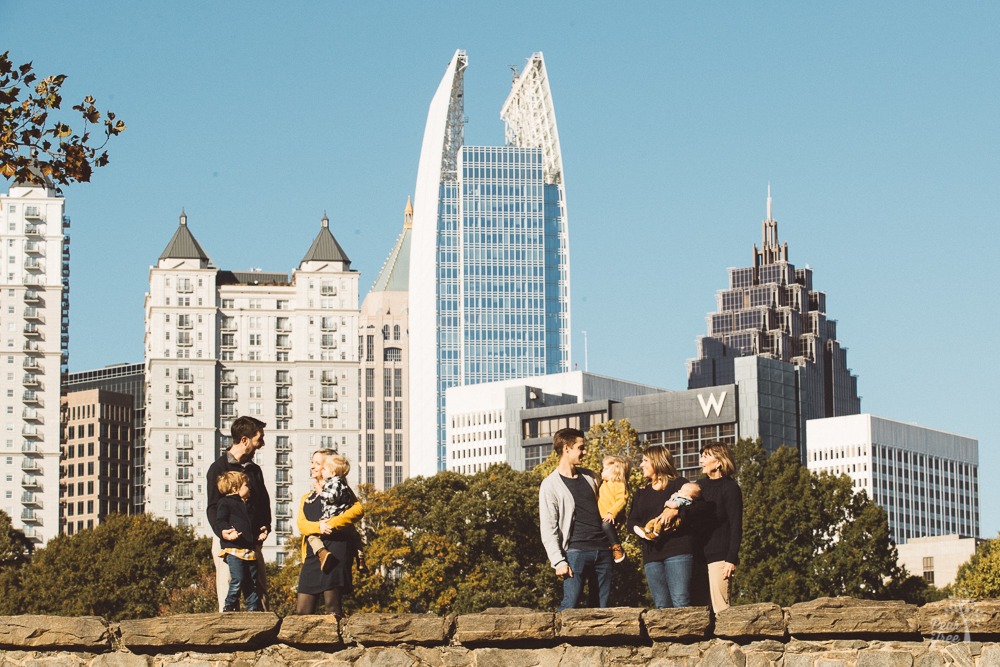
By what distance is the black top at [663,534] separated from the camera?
15.8m

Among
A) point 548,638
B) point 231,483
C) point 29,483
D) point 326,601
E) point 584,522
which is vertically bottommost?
point 548,638

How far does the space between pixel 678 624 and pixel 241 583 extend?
4.62 meters

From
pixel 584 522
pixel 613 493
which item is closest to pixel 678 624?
pixel 584 522

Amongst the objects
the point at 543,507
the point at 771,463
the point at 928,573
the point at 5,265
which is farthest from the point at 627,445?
the point at 5,265

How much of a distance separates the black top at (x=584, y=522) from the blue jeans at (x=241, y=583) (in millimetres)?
3037

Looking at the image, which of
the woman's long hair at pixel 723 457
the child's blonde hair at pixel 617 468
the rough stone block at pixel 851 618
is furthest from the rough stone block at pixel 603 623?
the child's blonde hair at pixel 617 468

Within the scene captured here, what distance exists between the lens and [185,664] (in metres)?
14.2

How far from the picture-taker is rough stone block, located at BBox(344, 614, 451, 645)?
549 inches

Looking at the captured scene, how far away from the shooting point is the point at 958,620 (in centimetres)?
1312

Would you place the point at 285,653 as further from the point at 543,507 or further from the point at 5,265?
the point at 5,265

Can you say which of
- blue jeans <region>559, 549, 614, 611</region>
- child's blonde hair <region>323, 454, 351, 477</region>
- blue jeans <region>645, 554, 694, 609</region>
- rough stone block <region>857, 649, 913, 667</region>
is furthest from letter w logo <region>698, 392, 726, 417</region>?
rough stone block <region>857, 649, 913, 667</region>

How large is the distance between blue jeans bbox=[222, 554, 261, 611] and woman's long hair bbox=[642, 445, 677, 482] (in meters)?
3.96

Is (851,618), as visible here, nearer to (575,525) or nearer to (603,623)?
(603,623)

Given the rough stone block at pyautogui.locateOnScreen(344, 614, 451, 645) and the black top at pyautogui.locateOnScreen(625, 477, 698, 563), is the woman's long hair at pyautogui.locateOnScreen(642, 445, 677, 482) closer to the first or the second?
the black top at pyautogui.locateOnScreen(625, 477, 698, 563)
